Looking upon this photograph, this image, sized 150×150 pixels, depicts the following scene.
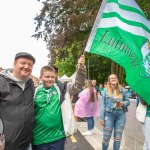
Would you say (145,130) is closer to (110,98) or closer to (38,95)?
(110,98)

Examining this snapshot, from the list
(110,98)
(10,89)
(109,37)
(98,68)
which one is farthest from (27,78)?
(98,68)

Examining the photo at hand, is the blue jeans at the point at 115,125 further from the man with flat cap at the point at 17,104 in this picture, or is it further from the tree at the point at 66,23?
the tree at the point at 66,23

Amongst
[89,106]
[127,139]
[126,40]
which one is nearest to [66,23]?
[89,106]

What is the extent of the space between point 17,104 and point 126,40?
85.4 inches

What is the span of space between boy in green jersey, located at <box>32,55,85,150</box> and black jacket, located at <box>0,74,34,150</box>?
11.0 inches

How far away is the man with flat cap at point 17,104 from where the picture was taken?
4039 mm

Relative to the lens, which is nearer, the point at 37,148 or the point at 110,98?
the point at 37,148

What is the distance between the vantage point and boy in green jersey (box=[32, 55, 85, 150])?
449 cm

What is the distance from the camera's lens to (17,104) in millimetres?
4082

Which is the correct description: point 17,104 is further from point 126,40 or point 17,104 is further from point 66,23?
point 66,23

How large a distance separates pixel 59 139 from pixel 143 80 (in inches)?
62.6

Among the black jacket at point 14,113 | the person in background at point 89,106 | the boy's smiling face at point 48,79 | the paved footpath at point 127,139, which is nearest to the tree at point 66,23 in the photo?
the person in background at point 89,106

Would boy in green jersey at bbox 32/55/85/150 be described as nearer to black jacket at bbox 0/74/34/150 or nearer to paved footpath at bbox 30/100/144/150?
black jacket at bbox 0/74/34/150

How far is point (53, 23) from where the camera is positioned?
2114 cm
